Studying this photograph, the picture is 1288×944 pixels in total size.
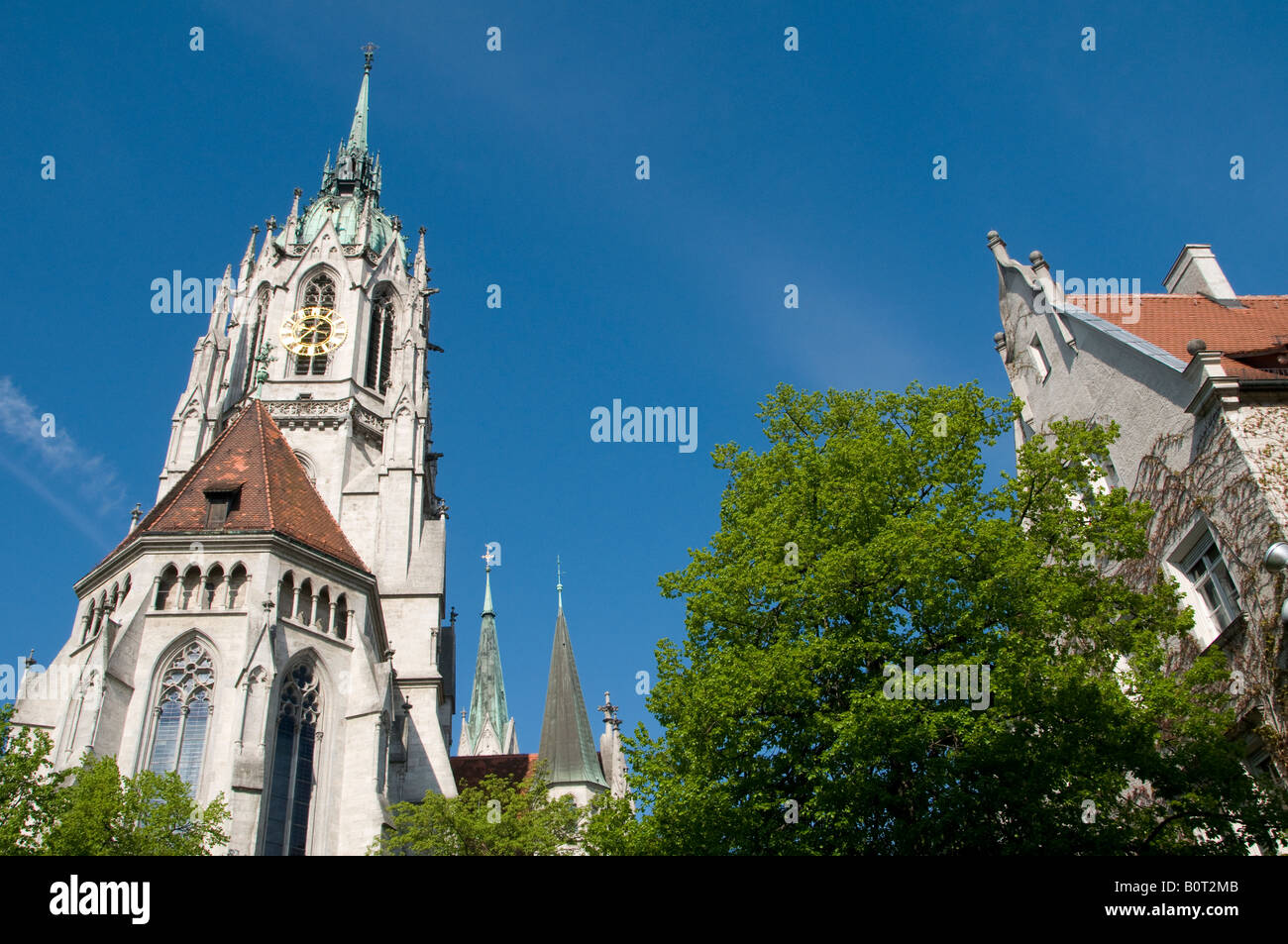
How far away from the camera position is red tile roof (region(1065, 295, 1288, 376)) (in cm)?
1788

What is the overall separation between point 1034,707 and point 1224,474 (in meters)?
5.39

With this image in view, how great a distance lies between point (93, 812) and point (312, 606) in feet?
33.3


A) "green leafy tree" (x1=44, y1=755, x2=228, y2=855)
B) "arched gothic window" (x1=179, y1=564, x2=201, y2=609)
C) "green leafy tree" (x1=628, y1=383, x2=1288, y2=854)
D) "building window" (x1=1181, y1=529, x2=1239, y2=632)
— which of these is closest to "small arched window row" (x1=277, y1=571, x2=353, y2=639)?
"arched gothic window" (x1=179, y1=564, x2=201, y2=609)

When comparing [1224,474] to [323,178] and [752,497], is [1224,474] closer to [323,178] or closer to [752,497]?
[752,497]

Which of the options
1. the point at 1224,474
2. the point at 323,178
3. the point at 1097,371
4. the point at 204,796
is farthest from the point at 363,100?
the point at 1224,474

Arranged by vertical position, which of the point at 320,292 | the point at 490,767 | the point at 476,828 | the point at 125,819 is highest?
the point at 320,292

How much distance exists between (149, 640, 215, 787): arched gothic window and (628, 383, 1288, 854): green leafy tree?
12820 millimetres

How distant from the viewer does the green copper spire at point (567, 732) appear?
4069cm

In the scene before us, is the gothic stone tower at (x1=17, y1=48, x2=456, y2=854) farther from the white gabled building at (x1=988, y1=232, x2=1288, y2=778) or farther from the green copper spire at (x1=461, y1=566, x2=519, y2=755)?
the green copper spire at (x1=461, y1=566, x2=519, y2=755)

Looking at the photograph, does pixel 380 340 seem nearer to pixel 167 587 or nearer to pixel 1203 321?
pixel 167 587

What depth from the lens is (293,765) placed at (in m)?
25.0

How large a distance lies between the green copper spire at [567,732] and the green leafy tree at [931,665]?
85.5 ft

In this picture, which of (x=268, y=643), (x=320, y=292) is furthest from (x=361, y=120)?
(x=268, y=643)

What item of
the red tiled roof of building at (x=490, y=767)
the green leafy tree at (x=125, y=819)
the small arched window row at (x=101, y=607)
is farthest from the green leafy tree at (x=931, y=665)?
the red tiled roof of building at (x=490, y=767)
